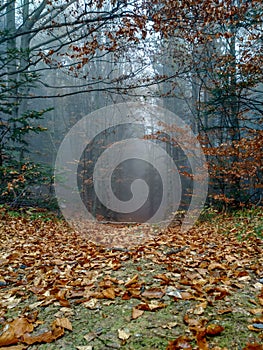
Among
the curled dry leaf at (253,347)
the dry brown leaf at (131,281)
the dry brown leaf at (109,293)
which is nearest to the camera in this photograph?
the curled dry leaf at (253,347)

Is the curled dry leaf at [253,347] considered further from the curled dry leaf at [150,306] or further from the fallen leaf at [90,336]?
the fallen leaf at [90,336]

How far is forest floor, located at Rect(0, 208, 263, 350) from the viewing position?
1.65 metres

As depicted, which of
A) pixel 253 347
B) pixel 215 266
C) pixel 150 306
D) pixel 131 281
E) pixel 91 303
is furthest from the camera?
pixel 215 266

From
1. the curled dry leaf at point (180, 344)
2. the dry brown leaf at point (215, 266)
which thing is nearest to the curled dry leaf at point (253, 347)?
the curled dry leaf at point (180, 344)

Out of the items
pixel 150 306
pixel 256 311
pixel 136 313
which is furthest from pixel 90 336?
pixel 256 311

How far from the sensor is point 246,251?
369cm

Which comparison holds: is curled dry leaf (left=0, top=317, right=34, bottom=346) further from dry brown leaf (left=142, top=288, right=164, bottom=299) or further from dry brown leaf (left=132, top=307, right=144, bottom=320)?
dry brown leaf (left=142, top=288, right=164, bottom=299)

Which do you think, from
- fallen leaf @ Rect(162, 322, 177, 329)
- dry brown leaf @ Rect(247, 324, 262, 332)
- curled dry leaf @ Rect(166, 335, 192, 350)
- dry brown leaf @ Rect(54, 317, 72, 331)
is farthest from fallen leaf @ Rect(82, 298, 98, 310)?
dry brown leaf @ Rect(247, 324, 262, 332)

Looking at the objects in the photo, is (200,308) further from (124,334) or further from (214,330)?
(124,334)

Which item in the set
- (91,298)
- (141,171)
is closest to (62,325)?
(91,298)

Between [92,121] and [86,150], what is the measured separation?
80.5 inches

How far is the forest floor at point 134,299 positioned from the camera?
5.40 feet

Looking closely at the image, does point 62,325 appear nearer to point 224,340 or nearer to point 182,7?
point 224,340

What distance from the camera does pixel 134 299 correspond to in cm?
219
